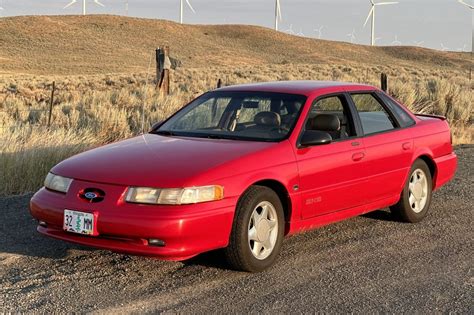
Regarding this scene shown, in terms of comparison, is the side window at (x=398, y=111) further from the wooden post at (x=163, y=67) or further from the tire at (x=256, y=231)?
the wooden post at (x=163, y=67)

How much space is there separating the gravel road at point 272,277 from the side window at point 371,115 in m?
1.04

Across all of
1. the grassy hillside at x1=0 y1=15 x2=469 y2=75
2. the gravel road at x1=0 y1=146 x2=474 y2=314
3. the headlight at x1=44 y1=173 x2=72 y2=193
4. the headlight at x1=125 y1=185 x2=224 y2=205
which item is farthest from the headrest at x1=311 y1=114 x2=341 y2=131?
the grassy hillside at x1=0 y1=15 x2=469 y2=75

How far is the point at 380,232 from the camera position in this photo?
271 inches

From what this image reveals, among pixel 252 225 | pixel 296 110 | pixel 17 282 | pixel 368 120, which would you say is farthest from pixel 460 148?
pixel 17 282

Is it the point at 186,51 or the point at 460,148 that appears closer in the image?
the point at 460,148

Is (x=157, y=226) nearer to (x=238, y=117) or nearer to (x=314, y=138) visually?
(x=314, y=138)

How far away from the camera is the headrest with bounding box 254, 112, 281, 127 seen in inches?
245

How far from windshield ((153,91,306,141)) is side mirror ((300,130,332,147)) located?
165 mm

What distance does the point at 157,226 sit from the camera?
488 centimetres

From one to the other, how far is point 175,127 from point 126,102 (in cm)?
1133

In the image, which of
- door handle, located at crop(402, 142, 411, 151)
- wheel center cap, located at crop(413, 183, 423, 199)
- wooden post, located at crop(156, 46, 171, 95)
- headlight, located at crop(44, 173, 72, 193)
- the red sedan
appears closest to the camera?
the red sedan

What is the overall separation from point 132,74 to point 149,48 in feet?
147

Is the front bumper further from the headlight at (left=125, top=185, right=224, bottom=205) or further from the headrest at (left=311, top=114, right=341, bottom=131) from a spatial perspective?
the headrest at (left=311, top=114, right=341, bottom=131)

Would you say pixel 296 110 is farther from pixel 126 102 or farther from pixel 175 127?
pixel 126 102
